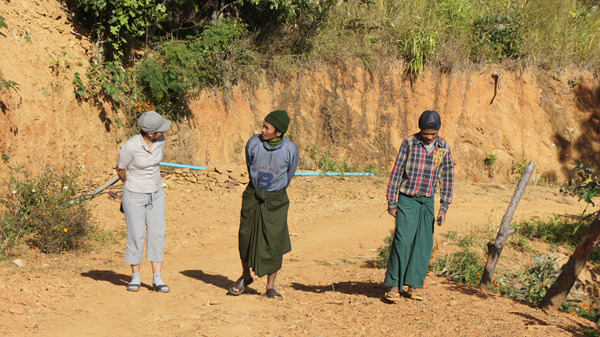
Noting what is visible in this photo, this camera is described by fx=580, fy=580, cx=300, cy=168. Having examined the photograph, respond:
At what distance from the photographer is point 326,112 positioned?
531 inches

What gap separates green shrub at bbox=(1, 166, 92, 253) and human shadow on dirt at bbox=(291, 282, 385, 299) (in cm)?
296

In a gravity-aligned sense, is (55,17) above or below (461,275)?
above

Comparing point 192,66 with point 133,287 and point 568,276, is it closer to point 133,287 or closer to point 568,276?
point 133,287

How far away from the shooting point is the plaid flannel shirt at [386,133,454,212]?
5.38 m

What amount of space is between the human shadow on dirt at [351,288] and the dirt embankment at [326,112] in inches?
196

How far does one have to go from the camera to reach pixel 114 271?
21.7 feet

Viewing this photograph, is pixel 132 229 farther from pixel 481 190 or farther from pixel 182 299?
pixel 481 190

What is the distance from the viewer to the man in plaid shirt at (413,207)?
212 inches

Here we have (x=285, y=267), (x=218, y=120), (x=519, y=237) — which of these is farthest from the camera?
(x=218, y=120)

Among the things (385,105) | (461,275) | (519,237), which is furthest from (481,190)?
(461,275)

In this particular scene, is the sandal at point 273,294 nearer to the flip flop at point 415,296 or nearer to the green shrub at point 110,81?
the flip flop at point 415,296

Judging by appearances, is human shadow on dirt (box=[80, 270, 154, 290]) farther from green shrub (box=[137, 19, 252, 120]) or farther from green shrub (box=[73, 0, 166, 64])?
green shrub (box=[73, 0, 166, 64])

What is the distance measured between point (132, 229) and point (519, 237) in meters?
5.99

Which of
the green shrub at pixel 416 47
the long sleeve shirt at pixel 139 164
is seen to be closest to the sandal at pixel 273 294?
the long sleeve shirt at pixel 139 164
